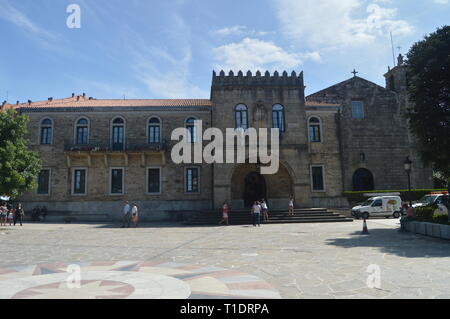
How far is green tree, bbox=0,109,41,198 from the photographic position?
18.0 metres

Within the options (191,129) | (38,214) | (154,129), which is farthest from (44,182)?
(191,129)

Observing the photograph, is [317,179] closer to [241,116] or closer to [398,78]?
[241,116]

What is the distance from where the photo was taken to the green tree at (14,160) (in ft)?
59.1

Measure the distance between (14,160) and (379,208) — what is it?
24651 millimetres

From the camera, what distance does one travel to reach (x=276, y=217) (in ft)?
73.0

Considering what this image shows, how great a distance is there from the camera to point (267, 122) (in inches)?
960

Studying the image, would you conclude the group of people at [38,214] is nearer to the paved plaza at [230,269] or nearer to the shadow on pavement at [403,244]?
the paved plaza at [230,269]

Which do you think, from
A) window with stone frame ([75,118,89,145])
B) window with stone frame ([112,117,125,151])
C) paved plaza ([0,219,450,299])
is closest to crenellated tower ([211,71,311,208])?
window with stone frame ([112,117,125,151])

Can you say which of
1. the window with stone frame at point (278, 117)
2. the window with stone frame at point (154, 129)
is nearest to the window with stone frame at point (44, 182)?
the window with stone frame at point (154, 129)

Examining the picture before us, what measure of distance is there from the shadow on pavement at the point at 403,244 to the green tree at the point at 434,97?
3881 millimetres

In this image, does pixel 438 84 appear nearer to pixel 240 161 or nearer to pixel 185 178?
pixel 240 161
